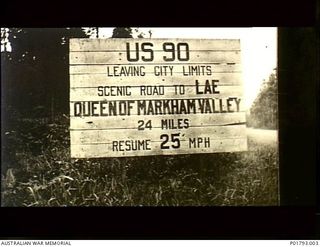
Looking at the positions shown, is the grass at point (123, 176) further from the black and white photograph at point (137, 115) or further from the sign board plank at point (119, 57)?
the sign board plank at point (119, 57)

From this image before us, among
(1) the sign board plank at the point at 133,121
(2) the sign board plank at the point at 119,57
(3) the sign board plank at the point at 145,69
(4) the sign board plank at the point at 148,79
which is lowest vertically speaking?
(1) the sign board plank at the point at 133,121

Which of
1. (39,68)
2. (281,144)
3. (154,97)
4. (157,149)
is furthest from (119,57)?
(281,144)

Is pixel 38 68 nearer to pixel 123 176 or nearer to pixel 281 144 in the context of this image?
pixel 123 176

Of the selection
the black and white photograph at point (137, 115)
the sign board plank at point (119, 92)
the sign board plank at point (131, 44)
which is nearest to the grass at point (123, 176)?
the black and white photograph at point (137, 115)

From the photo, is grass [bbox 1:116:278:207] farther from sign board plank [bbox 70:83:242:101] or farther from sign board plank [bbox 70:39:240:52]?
sign board plank [bbox 70:39:240:52]

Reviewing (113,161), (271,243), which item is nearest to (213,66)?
(113,161)

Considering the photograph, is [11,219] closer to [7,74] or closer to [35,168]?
[35,168]

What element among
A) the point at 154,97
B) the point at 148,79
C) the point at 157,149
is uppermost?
the point at 148,79
